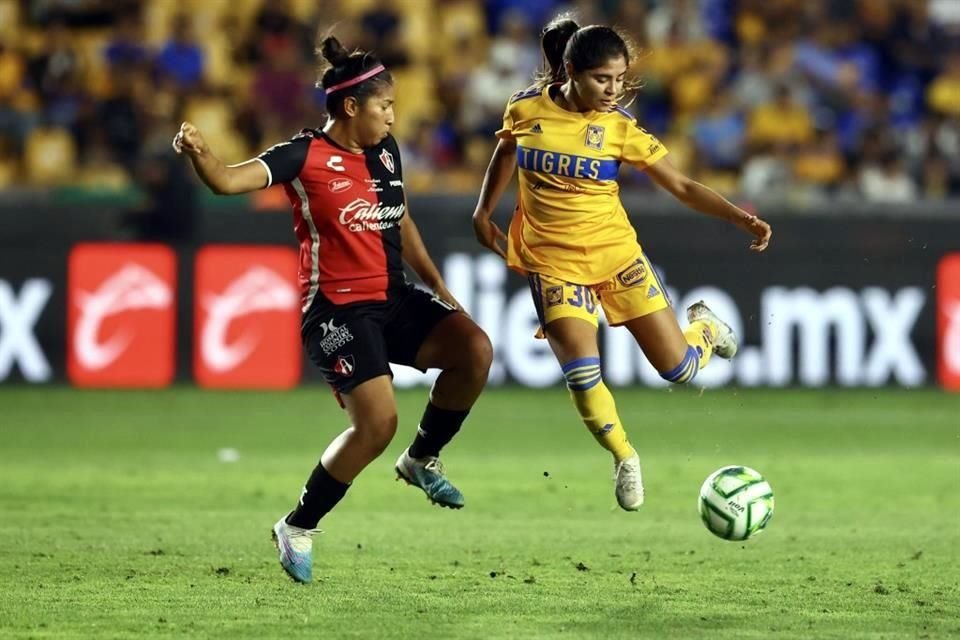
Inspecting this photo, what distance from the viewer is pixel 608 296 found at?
849cm

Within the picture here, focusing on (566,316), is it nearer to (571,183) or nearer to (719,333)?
(571,183)

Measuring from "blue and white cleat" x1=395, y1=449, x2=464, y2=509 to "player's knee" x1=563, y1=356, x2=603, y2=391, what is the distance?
74 centimetres

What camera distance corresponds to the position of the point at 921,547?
8.80 meters

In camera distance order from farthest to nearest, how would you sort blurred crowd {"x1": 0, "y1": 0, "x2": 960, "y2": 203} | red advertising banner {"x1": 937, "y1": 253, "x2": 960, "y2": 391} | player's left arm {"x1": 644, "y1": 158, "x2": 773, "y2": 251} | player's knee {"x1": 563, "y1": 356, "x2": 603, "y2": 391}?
blurred crowd {"x1": 0, "y1": 0, "x2": 960, "y2": 203}, red advertising banner {"x1": 937, "y1": 253, "x2": 960, "y2": 391}, player's knee {"x1": 563, "y1": 356, "x2": 603, "y2": 391}, player's left arm {"x1": 644, "y1": 158, "x2": 773, "y2": 251}

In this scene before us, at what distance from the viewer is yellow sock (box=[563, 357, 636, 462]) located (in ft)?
26.9

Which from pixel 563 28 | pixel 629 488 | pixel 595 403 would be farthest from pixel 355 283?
pixel 563 28

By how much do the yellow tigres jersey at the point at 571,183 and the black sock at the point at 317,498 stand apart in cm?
151

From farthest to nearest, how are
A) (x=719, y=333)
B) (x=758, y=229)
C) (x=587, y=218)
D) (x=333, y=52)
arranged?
(x=719, y=333) → (x=587, y=218) → (x=758, y=229) → (x=333, y=52)

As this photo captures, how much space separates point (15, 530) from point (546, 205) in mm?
3318

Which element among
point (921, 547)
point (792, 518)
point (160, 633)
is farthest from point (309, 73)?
point (160, 633)

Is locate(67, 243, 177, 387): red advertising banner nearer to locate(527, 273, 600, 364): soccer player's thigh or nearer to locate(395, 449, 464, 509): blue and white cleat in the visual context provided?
locate(395, 449, 464, 509): blue and white cleat

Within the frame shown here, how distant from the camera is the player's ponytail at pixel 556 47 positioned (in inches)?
333

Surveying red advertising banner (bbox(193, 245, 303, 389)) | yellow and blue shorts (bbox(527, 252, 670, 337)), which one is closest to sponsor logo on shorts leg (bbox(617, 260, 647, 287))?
yellow and blue shorts (bbox(527, 252, 670, 337))

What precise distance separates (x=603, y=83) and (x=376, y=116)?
107cm
